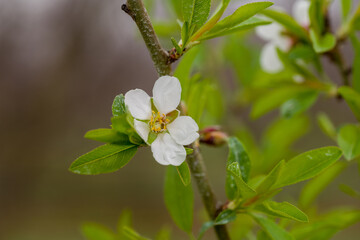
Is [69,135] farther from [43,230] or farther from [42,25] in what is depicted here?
[42,25]

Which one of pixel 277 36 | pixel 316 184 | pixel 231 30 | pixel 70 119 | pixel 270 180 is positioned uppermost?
pixel 231 30

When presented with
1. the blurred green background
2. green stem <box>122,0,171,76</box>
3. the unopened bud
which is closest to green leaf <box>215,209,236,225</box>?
the unopened bud

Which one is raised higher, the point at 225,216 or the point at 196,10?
the point at 196,10

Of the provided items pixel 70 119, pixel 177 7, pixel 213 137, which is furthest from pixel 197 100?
pixel 70 119

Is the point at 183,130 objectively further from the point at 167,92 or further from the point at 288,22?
the point at 288,22

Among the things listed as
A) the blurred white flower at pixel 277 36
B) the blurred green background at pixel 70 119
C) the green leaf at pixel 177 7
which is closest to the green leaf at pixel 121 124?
the blurred white flower at pixel 277 36

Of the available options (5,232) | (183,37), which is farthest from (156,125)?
(5,232)

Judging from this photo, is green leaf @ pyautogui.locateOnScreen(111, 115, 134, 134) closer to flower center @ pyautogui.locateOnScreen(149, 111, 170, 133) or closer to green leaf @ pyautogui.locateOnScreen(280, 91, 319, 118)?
flower center @ pyautogui.locateOnScreen(149, 111, 170, 133)
